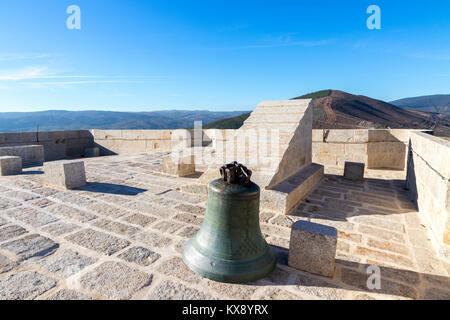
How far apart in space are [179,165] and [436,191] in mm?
4890

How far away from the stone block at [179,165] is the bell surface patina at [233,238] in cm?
379

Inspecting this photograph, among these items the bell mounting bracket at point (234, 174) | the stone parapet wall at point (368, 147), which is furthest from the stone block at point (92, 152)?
the bell mounting bracket at point (234, 174)

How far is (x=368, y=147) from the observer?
25.4ft

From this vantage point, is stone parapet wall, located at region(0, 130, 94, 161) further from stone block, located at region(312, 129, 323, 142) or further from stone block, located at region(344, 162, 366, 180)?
stone block, located at region(344, 162, 366, 180)

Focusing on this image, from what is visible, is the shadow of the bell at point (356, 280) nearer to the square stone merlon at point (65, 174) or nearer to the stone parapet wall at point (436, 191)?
the stone parapet wall at point (436, 191)

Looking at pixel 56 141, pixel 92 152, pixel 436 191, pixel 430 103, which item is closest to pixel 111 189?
pixel 436 191

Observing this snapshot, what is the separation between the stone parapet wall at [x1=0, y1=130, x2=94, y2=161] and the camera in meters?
9.26

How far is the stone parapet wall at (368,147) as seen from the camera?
766 centimetres

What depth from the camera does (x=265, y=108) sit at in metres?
5.75

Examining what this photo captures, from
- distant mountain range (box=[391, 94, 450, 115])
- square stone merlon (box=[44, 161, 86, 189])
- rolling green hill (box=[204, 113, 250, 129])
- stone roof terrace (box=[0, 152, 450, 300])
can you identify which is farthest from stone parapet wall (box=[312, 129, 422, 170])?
distant mountain range (box=[391, 94, 450, 115])

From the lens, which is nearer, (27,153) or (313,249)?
(313,249)

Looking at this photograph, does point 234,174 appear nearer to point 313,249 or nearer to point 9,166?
point 313,249

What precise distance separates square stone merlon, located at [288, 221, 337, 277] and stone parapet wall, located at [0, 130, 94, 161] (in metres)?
11.0

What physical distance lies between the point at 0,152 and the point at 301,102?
29.0ft
